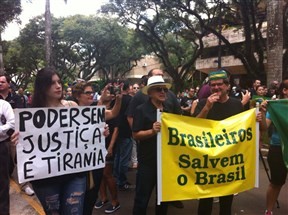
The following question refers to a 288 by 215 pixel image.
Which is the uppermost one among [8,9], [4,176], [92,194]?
[8,9]

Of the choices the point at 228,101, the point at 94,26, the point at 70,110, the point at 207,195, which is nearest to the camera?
the point at 70,110

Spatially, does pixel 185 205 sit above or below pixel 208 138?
below

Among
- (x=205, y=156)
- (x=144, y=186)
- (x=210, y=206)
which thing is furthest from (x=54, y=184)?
(x=210, y=206)

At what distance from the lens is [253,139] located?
3654mm

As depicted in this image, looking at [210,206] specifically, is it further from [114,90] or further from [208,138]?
[114,90]

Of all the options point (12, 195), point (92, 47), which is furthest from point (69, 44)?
point (12, 195)

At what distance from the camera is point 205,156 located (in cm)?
345

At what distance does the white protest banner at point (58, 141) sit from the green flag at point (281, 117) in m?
1.72

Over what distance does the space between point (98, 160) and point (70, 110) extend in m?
0.54

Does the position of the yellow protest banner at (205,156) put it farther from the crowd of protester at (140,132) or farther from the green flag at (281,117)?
the green flag at (281,117)

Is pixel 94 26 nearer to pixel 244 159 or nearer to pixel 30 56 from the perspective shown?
pixel 30 56

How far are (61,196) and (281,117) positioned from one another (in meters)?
2.28

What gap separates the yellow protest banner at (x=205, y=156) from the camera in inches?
132

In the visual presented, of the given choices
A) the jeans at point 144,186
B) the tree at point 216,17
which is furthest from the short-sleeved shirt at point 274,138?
the tree at point 216,17
